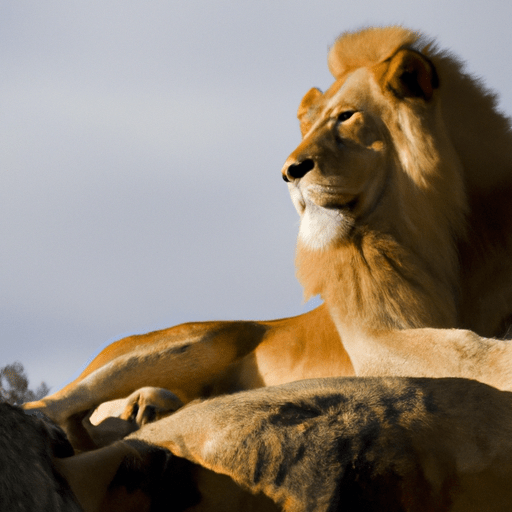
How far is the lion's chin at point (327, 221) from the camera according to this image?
2.70 metres

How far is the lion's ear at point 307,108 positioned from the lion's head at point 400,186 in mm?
282

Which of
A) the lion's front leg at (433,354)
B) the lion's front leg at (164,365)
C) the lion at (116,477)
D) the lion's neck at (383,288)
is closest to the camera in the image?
the lion at (116,477)

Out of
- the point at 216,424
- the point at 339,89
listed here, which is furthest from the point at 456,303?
the point at 216,424

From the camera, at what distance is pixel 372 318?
2.69 meters

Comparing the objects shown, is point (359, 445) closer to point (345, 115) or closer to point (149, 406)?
point (149, 406)

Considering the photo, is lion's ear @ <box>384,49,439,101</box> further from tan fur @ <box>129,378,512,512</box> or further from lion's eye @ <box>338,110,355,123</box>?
tan fur @ <box>129,378,512,512</box>

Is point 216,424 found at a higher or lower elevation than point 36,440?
lower

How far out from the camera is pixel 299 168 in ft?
8.79

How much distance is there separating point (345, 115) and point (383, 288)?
0.75 m

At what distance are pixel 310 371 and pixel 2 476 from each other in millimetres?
2582

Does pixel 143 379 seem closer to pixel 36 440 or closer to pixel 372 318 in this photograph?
pixel 372 318

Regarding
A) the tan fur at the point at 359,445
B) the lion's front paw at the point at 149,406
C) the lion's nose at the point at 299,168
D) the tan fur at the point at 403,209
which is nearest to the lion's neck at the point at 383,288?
the tan fur at the point at 403,209

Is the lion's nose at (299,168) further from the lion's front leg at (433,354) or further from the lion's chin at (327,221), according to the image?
the lion's front leg at (433,354)

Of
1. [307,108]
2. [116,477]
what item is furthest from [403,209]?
[116,477]
